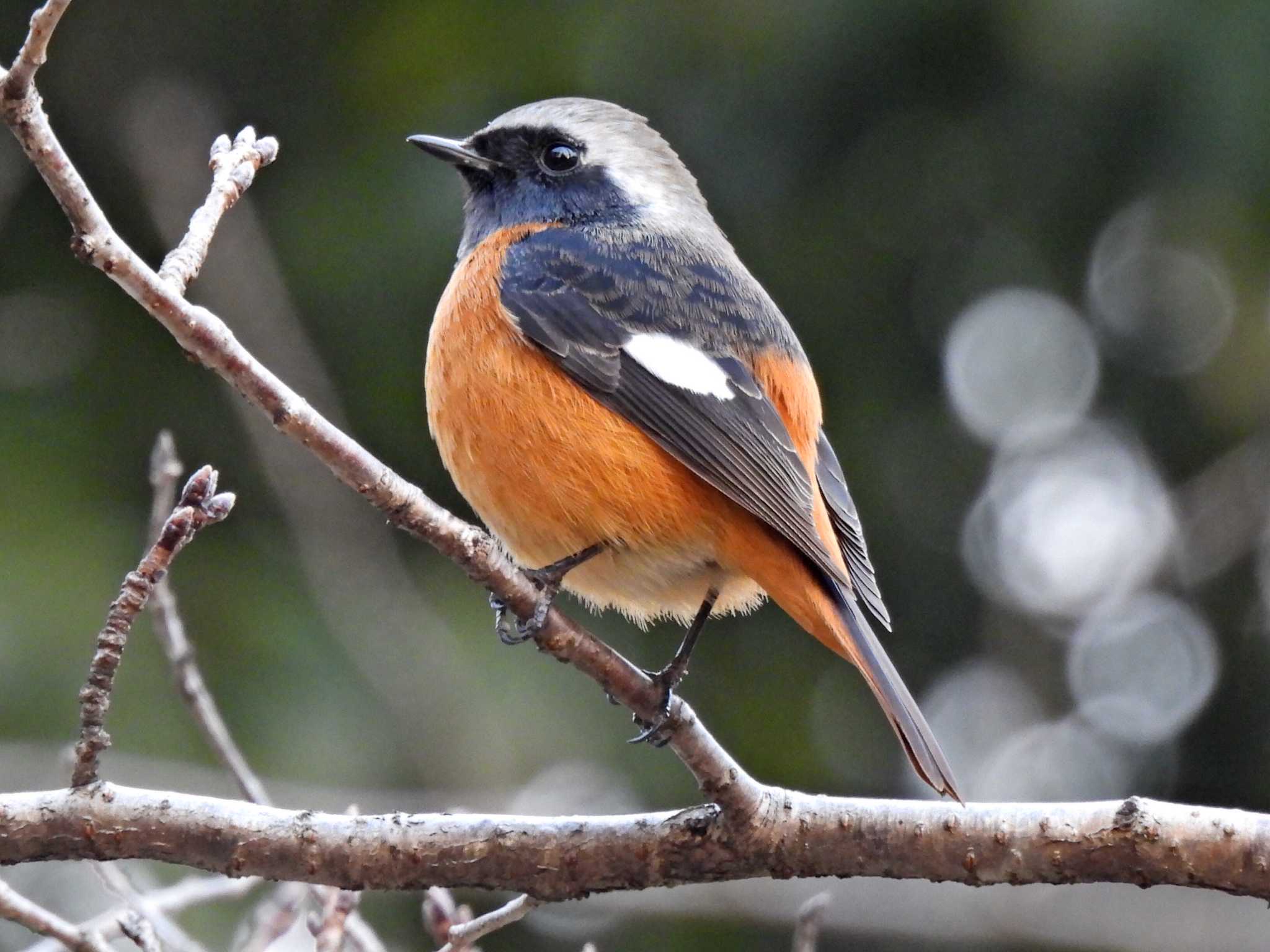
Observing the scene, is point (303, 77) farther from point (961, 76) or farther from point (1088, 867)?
point (1088, 867)

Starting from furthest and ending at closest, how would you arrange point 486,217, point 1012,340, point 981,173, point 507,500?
point 1012,340
point 981,173
point 486,217
point 507,500

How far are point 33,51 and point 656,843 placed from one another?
6.10 feet

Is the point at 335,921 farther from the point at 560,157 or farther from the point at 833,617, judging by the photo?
the point at 560,157

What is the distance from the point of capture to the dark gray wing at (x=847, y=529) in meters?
3.99

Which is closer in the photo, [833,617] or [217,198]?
[217,198]

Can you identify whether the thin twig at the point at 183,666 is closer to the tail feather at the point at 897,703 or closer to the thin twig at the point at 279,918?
the thin twig at the point at 279,918

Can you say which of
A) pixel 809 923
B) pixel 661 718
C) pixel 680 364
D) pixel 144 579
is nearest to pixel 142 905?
pixel 144 579

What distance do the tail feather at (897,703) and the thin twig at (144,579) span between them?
1.47 meters

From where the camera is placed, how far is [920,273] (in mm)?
7121

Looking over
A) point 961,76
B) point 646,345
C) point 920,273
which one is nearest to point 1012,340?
point 920,273

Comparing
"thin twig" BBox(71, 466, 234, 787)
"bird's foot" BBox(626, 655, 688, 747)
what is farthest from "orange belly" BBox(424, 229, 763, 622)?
"thin twig" BBox(71, 466, 234, 787)

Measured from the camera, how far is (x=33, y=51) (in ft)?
7.64

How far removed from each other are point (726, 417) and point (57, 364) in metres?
3.81

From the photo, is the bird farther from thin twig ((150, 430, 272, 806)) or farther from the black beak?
thin twig ((150, 430, 272, 806))
